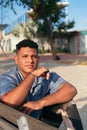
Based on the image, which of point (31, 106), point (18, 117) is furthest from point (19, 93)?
point (18, 117)

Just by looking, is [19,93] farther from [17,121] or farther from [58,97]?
[17,121]

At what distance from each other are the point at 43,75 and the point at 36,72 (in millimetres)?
141

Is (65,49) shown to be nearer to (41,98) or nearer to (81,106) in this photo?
(81,106)

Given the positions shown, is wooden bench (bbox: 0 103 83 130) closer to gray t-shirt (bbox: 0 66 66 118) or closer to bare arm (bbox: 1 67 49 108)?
bare arm (bbox: 1 67 49 108)

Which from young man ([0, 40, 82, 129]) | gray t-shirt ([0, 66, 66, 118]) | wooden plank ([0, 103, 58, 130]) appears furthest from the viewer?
gray t-shirt ([0, 66, 66, 118])

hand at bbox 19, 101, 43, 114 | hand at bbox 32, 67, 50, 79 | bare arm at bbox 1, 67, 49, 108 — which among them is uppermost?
hand at bbox 32, 67, 50, 79

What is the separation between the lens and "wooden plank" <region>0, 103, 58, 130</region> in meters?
2.43

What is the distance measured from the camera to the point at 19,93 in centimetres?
313

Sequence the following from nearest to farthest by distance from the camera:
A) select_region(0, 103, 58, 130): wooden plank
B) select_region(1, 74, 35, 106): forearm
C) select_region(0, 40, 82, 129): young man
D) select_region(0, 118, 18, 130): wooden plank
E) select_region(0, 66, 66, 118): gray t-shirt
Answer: select_region(0, 103, 58, 130): wooden plank, select_region(0, 118, 18, 130): wooden plank, select_region(1, 74, 35, 106): forearm, select_region(0, 40, 82, 129): young man, select_region(0, 66, 66, 118): gray t-shirt

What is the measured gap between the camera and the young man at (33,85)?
325 centimetres

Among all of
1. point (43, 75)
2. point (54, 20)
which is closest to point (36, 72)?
point (43, 75)

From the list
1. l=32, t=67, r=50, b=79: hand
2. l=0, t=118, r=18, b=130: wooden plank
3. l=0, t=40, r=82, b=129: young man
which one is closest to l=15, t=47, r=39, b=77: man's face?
l=0, t=40, r=82, b=129: young man

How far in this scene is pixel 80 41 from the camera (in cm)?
4991

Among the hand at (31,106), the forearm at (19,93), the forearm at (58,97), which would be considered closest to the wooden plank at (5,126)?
the forearm at (19,93)
